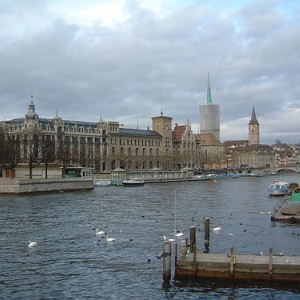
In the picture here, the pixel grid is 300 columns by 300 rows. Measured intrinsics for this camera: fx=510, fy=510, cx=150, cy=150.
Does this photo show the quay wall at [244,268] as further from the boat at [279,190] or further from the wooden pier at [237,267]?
the boat at [279,190]

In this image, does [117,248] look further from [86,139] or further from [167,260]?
[86,139]

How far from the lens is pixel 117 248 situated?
34.2 meters

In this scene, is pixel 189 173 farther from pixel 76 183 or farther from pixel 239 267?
pixel 239 267

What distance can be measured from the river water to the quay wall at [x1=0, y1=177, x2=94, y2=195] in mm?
21399

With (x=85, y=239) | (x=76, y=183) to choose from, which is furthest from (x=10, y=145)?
(x=85, y=239)

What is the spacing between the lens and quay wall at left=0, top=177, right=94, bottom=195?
269ft

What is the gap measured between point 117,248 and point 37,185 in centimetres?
5406

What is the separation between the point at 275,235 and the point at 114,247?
12.6m

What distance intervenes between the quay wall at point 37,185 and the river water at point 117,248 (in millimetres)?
21399

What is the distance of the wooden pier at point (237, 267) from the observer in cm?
2456

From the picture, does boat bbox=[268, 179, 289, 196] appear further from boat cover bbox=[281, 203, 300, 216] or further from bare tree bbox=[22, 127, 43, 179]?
bare tree bbox=[22, 127, 43, 179]

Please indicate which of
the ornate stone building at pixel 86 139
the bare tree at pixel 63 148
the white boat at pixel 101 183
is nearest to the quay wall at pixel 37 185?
the white boat at pixel 101 183

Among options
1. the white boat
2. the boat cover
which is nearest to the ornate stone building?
the white boat

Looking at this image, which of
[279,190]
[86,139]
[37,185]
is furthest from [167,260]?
[86,139]
